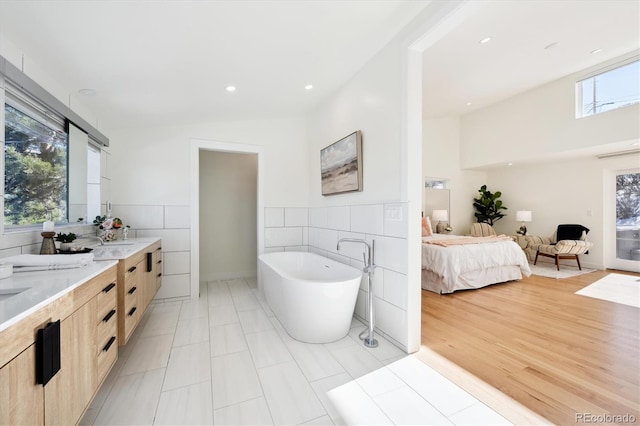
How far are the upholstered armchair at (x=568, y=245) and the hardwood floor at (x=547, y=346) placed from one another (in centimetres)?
196

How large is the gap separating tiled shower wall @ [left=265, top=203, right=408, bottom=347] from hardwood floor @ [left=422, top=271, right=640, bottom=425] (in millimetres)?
455

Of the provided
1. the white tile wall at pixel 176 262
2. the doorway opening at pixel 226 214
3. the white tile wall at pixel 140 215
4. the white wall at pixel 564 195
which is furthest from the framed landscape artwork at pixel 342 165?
the white wall at pixel 564 195

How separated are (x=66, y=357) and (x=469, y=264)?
440 cm

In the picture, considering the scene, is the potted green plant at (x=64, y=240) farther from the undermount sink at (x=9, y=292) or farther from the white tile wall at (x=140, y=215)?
the white tile wall at (x=140, y=215)

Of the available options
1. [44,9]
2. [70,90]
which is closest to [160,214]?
[70,90]

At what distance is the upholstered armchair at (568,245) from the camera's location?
17.2 ft

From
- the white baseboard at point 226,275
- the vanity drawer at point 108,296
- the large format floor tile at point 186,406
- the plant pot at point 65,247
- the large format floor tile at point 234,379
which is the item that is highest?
the plant pot at point 65,247

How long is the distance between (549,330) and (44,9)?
4578 millimetres

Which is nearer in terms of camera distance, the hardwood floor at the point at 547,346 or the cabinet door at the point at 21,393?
the cabinet door at the point at 21,393

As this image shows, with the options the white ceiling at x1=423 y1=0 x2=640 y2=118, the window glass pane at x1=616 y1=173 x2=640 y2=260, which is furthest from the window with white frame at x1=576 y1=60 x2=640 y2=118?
the window glass pane at x1=616 y1=173 x2=640 y2=260

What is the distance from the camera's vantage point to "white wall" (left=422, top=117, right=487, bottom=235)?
6801 millimetres

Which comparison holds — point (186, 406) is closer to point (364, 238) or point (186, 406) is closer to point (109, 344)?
point (109, 344)

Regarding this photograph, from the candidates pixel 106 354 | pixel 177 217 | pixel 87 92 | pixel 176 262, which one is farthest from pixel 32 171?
pixel 176 262

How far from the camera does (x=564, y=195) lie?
6078 mm
